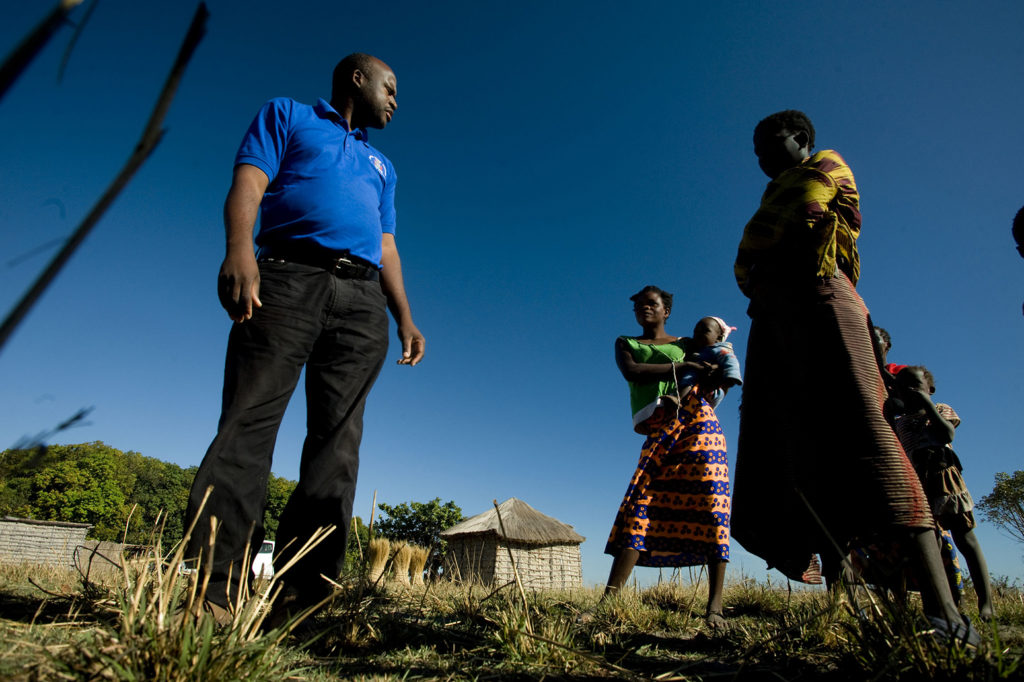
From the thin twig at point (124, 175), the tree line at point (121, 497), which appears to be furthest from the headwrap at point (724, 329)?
the tree line at point (121, 497)

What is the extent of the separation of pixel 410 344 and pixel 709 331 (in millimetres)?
2290

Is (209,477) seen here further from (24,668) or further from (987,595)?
(987,595)

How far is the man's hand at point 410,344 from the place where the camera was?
116 inches

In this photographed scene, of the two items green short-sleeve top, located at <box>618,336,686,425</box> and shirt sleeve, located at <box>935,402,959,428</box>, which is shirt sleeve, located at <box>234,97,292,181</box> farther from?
shirt sleeve, located at <box>935,402,959,428</box>

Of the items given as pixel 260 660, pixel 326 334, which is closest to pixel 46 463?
pixel 260 660

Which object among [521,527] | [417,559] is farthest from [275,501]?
[417,559]

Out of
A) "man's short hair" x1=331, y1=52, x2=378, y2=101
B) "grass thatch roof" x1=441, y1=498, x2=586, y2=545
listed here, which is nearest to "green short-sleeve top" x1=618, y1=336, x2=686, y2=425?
"man's short hair" x1=331, y1=52, x2=378, y2=101

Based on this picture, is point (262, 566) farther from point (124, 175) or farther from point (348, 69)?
point (348, 69)

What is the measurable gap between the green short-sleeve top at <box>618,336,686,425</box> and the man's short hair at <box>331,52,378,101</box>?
2.41 meters

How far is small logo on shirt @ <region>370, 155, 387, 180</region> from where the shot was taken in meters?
2.91

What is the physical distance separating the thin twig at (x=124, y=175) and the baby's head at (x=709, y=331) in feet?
13.4

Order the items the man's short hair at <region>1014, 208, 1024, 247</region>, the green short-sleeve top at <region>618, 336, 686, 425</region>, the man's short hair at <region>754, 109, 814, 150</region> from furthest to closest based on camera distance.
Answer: the green short-sleeve top at <region>618, 336, 686, 425</region>, the man's short hair at <region>754, 109, 814, 150</region>, the man's short hair at <region>1014, 208, 1024, 247</region>

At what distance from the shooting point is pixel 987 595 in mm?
3547

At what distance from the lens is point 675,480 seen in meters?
3.43
